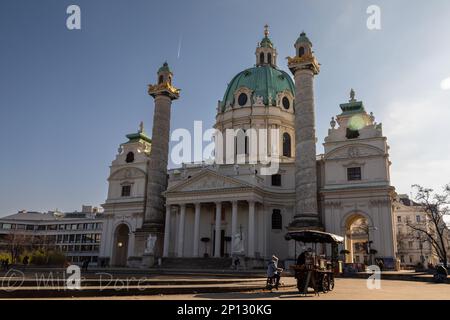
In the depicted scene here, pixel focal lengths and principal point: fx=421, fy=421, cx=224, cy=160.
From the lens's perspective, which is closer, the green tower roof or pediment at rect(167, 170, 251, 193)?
pediment at rect(167, 170, 251, 193)

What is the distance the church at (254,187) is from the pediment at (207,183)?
124 mm

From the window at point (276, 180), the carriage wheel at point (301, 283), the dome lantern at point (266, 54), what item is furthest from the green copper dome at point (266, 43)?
the carriage wheel at point (301, 283)

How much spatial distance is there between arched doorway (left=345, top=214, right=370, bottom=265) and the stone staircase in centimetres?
1336

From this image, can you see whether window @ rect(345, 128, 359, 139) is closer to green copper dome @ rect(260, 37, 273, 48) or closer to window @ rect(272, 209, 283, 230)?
window @ rect(272, 209, 283, 230)

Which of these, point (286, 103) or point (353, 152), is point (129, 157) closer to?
point (286, 103)

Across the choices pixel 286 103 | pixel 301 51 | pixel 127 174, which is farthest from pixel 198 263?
pixel 286 103

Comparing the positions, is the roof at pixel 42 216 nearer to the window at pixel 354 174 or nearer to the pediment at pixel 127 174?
the pediment at pixel 127 174

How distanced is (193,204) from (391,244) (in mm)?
22631

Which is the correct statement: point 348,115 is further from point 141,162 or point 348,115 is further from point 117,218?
point 117,218

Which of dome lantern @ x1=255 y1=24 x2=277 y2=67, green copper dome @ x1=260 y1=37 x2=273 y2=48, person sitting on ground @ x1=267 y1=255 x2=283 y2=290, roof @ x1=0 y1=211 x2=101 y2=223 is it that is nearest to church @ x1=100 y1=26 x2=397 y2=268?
dome lantern @ x1=255 y1=24 x2=277 y2=67

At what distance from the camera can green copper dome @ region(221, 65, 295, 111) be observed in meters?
63.2

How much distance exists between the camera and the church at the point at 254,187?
149ft

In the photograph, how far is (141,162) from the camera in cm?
5981
